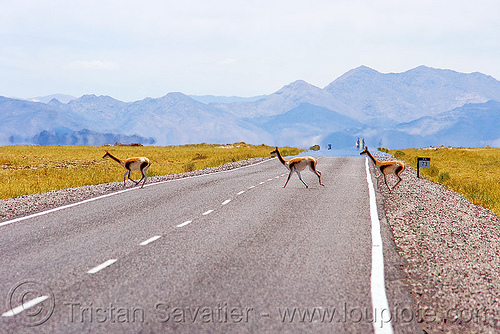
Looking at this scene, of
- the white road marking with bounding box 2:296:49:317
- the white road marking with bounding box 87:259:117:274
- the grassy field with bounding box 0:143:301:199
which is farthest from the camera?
the grassy field with bounding box 0:143:301:199

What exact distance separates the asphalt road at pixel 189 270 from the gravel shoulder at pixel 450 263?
0.62m

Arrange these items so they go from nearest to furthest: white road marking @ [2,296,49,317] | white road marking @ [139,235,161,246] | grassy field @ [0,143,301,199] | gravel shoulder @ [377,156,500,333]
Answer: white road marking @ [2,296,49,317] < gravel shoulder @ [377,156,500,333] < white road marking @ [139,235,161,246] < grassy field @ [0,143,301,199]

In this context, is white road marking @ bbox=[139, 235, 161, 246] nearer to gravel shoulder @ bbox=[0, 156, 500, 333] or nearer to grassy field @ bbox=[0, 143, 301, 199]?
gravel shoulder @ bbox=[0, 156, 500, 333]

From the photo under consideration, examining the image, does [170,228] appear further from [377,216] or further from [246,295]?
[377,216]

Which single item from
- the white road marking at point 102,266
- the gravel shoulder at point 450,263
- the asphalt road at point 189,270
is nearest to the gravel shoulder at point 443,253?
the gravel shoulder at point 450,263

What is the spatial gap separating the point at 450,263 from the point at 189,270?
363cm

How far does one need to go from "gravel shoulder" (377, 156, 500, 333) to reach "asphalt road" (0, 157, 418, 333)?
0.62m

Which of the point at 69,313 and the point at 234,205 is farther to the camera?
the point at 234,205

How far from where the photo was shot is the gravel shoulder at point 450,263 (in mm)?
4457

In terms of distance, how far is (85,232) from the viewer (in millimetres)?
8188

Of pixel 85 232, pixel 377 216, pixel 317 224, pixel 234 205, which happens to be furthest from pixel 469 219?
pixel 85 232

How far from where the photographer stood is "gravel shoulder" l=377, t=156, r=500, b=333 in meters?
4.46

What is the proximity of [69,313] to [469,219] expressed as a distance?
8.51 meters

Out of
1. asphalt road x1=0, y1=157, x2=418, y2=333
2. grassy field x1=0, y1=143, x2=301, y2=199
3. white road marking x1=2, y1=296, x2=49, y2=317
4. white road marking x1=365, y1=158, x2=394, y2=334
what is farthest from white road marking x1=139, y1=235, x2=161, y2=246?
grassy field x1=0, y1=143, x2=301, y2=199
